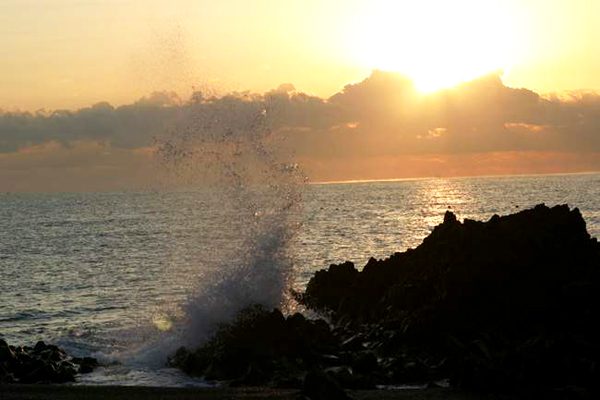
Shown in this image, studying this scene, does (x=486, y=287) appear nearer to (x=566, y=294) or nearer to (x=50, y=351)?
(x=566, y=294)

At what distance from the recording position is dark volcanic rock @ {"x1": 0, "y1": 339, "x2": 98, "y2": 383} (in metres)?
23.3

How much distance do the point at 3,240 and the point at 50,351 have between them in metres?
91.7

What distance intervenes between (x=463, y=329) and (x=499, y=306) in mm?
1624

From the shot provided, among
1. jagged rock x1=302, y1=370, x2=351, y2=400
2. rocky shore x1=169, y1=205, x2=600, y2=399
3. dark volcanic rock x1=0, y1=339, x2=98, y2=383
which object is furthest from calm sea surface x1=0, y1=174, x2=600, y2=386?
jagged rock x1=302, y1=370, x2=351, y2=400

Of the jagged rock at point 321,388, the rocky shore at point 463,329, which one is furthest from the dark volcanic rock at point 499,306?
the jagged rock at point 321,388

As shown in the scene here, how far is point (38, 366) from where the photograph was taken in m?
24.0

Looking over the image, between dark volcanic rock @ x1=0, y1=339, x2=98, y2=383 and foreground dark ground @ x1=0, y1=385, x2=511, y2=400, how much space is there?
1596 millimetres

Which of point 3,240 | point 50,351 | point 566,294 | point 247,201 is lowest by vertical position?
point 3,240

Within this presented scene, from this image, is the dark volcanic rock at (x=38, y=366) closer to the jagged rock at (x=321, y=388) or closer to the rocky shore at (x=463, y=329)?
the rocky shore at (x=463, y=329)

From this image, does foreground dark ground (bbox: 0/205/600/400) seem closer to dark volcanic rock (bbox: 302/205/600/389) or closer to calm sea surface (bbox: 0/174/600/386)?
dark volcanic rock (bbox: 302/205/600/389)

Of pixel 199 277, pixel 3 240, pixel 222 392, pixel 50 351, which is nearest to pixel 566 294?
pixel 222 392

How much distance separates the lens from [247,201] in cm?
3603

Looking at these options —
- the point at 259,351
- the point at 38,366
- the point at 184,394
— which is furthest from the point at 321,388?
the point at 38,366

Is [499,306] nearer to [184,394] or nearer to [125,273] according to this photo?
[184,394]
